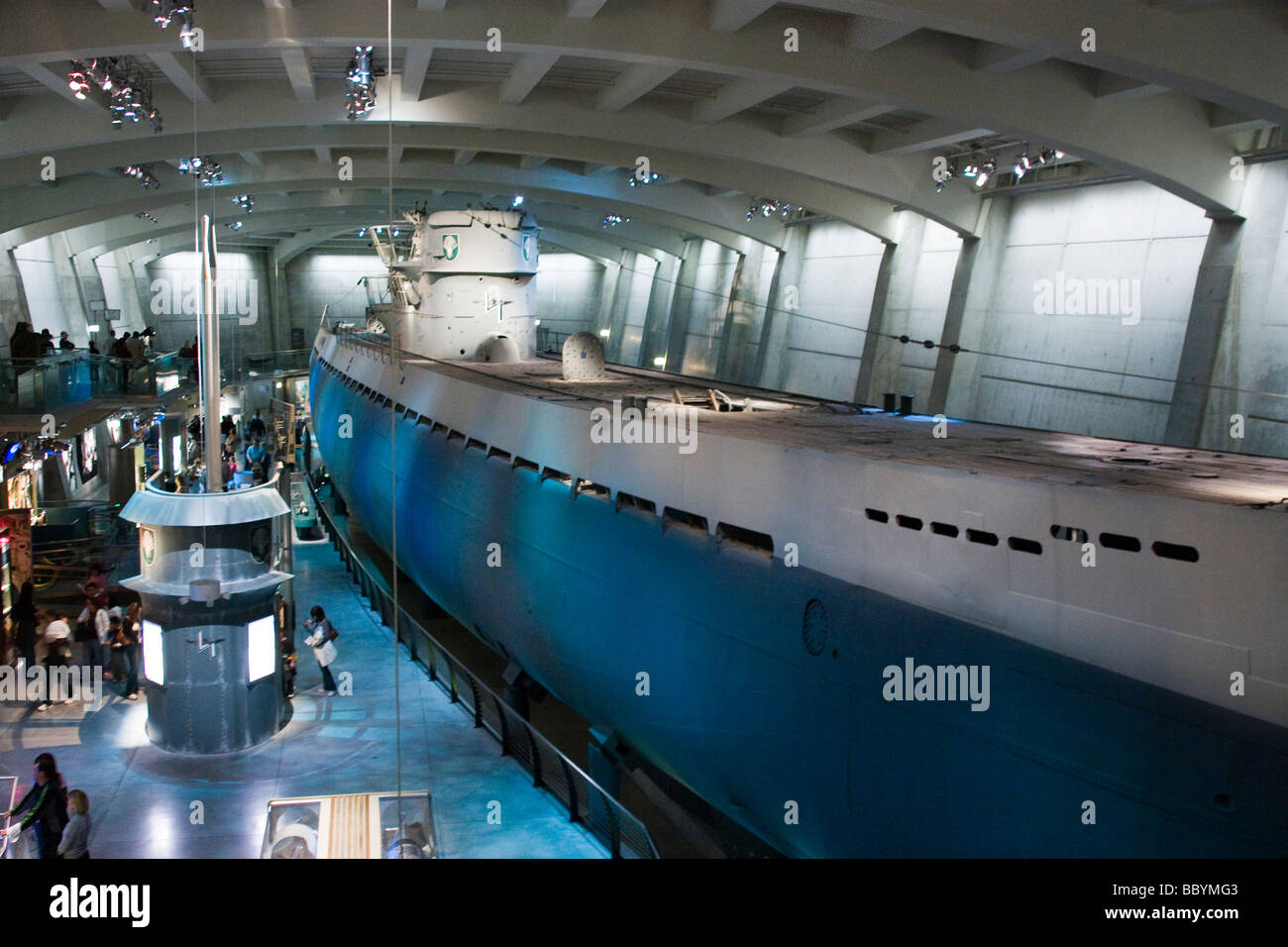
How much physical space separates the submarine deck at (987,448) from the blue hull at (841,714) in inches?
41.8

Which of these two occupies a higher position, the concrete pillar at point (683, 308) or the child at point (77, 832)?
the concrete pillar at point (683, 308)

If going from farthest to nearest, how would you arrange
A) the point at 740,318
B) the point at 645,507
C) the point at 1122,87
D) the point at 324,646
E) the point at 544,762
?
the point at 740,318 < the point at 1122,87 < the point at 324,646 < the point at 645,507 < the point at 544,762

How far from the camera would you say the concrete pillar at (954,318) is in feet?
59.5

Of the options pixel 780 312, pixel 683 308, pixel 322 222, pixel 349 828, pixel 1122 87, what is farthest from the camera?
pixel 322 222

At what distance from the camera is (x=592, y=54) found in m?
12.9

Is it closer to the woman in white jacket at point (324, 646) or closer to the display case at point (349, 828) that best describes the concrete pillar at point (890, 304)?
the woman in white jacket at point (324, 646)

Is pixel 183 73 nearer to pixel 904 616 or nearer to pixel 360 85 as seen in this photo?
pixel 360 85

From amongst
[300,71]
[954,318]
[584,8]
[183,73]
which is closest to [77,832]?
[584,8]

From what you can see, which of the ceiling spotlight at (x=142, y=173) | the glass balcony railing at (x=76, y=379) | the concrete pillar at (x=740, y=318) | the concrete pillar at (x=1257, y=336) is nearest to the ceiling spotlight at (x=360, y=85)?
the glass balcony railing at (x=76, y=379)

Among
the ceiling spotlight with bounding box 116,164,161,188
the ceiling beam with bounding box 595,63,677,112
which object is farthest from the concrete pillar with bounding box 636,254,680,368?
the ceiling beam with bounding box 595,63,677,112

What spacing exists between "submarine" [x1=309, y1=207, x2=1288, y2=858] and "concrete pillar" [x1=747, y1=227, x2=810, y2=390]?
14.7 meters

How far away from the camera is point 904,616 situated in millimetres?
6219

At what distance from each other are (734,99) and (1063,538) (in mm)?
12135

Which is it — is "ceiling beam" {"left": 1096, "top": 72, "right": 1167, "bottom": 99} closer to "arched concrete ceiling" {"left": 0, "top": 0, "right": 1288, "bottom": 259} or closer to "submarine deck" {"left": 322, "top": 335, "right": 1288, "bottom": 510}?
"arched concrete ceiling" {"left": 0, "top": 0, "right": 1288, "bottom": 259}
